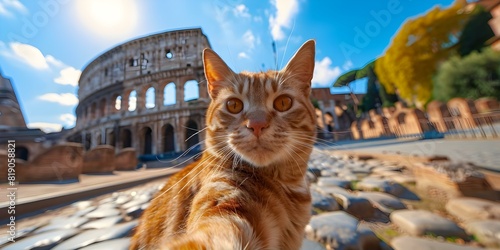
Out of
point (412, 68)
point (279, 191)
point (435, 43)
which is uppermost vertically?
point (435, 43)

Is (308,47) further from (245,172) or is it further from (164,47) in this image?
(164,47)

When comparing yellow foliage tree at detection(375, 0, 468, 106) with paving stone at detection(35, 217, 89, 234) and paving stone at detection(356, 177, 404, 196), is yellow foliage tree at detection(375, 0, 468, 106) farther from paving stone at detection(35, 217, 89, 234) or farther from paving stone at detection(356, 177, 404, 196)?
paving stone at detection(35, 217, 89, 234)

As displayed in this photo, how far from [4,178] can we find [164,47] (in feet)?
84.4

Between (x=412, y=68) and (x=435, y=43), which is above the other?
(x=435, y=43)

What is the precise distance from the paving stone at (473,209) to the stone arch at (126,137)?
2795 centimetres

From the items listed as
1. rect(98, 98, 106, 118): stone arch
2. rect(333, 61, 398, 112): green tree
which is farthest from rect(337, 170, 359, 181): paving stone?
rect(98, 98, 106, 118): stone arch

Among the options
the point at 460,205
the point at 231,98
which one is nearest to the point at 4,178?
the point at 231,98

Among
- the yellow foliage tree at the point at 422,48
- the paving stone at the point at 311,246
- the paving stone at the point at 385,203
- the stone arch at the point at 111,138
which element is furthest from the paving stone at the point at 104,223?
the stone arch at the point at 111,138

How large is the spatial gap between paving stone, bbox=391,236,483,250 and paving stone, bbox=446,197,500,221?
91 cm

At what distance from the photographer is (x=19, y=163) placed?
5.71 metres

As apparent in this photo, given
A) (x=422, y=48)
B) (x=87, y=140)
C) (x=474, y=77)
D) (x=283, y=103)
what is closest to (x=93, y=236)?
(x=283, y=103)

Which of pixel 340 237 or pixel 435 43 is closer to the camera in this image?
pixel 340 237

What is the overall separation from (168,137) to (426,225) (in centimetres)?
2440

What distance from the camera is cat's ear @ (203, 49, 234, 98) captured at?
1531mm
